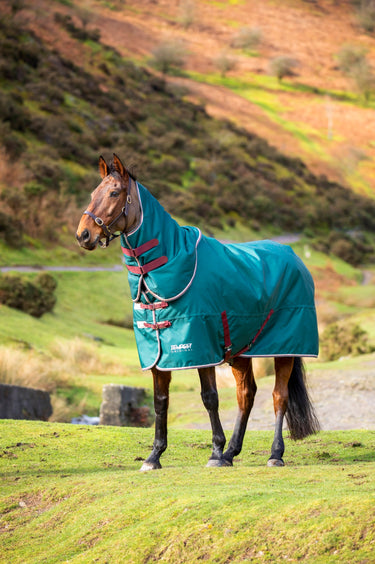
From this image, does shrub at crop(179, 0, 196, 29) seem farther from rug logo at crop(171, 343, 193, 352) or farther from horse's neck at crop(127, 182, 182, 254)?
rug logo at crop(171, 343, 193, 352)

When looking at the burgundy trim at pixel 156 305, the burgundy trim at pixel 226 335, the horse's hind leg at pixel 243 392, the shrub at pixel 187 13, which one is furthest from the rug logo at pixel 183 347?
the shrub at pixel 187 13

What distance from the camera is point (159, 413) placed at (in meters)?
7.38

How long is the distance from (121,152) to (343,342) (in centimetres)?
3225

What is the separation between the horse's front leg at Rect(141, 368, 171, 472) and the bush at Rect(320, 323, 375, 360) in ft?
46.1

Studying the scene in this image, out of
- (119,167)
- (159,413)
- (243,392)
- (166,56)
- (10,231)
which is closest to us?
(119,167)

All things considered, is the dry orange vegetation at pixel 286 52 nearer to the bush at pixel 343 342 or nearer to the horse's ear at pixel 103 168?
the bush at pixel 343 342

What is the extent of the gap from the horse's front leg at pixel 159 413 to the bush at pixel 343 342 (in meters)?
14.0

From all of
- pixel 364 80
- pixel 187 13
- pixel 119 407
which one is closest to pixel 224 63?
pixel 364 80

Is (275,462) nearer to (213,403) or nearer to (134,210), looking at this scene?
(213,403)

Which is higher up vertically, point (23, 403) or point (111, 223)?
point (111, 223)

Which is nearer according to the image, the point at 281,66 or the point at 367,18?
the point at 281,66

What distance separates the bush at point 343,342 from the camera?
20.9 m

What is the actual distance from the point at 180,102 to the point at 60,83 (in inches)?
962

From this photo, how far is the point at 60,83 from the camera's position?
2146 inches
